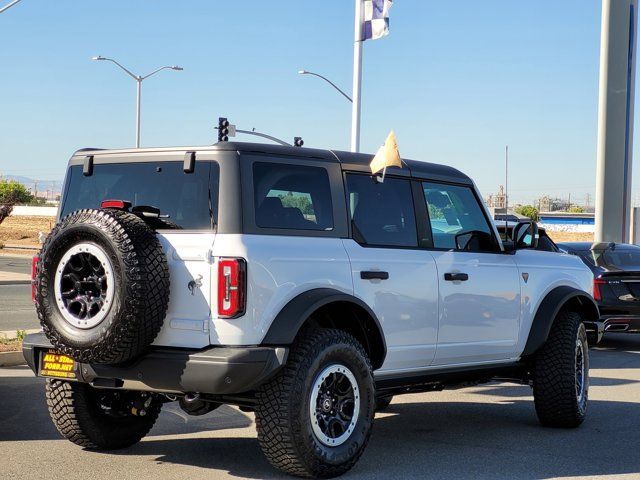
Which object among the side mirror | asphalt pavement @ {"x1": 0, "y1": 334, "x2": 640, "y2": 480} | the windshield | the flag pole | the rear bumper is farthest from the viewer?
the flag pole

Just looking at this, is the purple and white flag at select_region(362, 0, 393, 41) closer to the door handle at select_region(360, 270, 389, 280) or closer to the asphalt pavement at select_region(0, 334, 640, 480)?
the asphalt pavement at select_region(0, 334, 640, 480)

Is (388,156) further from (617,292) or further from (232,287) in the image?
(617,292)

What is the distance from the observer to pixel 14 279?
85.9 ft

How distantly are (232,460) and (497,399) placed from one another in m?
4.00

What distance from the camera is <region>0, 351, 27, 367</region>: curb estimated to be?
36.3ft

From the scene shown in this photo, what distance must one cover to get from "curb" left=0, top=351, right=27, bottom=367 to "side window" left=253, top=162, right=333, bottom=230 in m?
5.57

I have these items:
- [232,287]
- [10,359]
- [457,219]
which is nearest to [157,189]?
[232,287]

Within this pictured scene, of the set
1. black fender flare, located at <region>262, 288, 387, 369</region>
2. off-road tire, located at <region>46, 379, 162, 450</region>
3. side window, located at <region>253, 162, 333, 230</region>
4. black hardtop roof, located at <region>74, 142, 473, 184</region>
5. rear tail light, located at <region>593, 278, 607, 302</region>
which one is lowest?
off-road tire, located at <region>46, 379, 162, 450</region>

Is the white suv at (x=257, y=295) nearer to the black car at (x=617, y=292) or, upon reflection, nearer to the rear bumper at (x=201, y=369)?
the rear bumper at (x=201, y=369)

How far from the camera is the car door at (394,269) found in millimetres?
6855

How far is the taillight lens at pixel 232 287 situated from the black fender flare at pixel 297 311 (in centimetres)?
24

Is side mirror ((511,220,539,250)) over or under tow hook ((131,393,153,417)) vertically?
over

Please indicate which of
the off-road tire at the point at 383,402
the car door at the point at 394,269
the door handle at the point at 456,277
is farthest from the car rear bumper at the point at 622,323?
the car door at the point at 394,269

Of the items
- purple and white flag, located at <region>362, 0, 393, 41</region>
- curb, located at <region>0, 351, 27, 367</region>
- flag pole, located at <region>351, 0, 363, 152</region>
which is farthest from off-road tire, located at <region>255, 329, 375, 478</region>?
flag pole, located at <region>351, 0, 363, 152</region>
